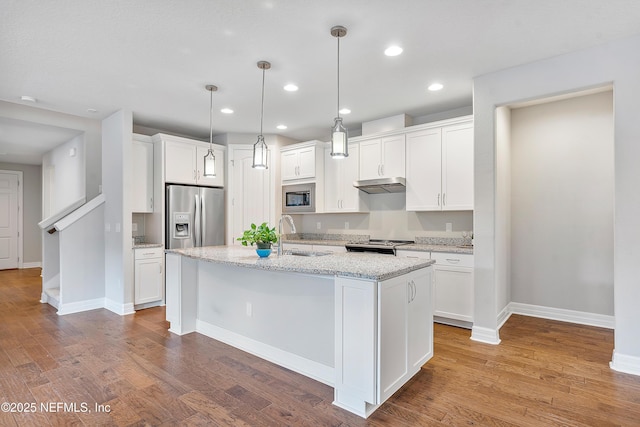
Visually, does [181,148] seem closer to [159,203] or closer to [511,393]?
[159,203]

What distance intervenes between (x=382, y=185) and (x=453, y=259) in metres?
1.36

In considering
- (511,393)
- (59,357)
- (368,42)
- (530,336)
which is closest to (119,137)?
(59,357)

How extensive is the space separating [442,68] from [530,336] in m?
2.85

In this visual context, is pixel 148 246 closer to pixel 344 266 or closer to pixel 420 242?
pixel 344 266

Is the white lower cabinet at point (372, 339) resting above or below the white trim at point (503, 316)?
above

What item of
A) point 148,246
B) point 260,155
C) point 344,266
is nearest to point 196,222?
point 148,246

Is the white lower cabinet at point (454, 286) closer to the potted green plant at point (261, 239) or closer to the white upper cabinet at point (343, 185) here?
the white upper cabinet at point (343, 185)

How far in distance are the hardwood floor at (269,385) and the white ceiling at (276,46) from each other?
263 centimetres

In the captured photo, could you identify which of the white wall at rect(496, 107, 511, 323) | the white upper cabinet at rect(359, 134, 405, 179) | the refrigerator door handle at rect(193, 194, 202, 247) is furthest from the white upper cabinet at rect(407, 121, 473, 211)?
the refrigerator door handle at rect(193, 194, 202, 247)

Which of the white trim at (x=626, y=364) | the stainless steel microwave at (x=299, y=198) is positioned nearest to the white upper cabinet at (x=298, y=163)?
the stainless steel microwave at (x=299, y=198)

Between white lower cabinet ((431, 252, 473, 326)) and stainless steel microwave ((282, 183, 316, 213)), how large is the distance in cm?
213

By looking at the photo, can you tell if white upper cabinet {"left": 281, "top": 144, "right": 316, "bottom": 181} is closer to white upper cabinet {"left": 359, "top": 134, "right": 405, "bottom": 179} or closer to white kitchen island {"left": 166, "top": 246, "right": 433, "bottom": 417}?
white upper cabinet {"left": 359, "top": 134, "right": 405, "bottom": 179}

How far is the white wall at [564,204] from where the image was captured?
389 centimetres

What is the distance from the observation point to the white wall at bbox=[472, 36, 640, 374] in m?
2.74
